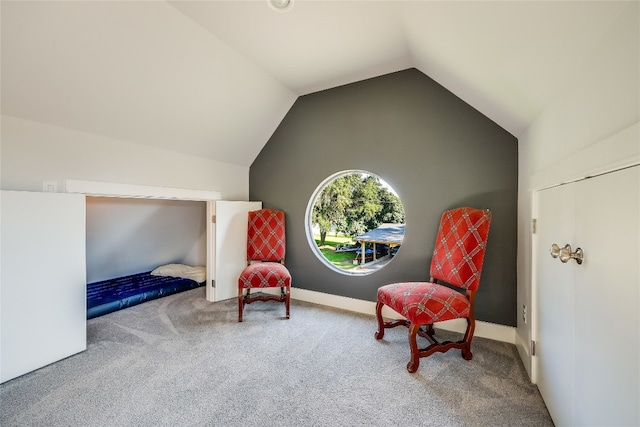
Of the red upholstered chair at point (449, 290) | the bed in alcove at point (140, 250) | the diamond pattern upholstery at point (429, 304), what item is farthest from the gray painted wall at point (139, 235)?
the diamond pattern upholstery at point (429, 304)

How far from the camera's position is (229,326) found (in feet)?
8.11

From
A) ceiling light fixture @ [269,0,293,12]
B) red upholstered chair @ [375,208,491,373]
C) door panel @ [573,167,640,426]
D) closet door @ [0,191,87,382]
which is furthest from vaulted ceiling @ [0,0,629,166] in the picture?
red upholstered chair @ [375,208,491,373]

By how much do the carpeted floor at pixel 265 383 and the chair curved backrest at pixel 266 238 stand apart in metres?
0.84

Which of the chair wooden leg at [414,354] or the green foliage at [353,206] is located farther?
the green foliage at [353,206]

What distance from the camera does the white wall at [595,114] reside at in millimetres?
789

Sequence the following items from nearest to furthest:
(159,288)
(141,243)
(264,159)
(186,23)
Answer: (186,23), (159,288), (264,159), (141,243)

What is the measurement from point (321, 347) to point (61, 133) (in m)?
2.54

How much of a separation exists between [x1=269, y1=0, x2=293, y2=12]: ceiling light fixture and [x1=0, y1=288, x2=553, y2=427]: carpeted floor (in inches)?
92.7

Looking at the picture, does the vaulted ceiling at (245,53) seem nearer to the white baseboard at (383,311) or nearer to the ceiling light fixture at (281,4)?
the ceiling light fixture at (281,4)

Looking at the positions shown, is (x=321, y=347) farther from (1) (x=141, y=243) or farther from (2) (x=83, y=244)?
(1) (x=141, y=243)

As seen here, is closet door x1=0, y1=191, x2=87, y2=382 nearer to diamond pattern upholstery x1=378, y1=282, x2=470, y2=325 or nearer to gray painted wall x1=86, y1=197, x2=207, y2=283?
gray painted wall x1=86, y1=197, x2=207, y2=283

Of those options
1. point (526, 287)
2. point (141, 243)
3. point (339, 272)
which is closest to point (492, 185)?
point (526, 287)

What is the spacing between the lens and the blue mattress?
9.15 feet

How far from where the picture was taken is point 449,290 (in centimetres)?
199
